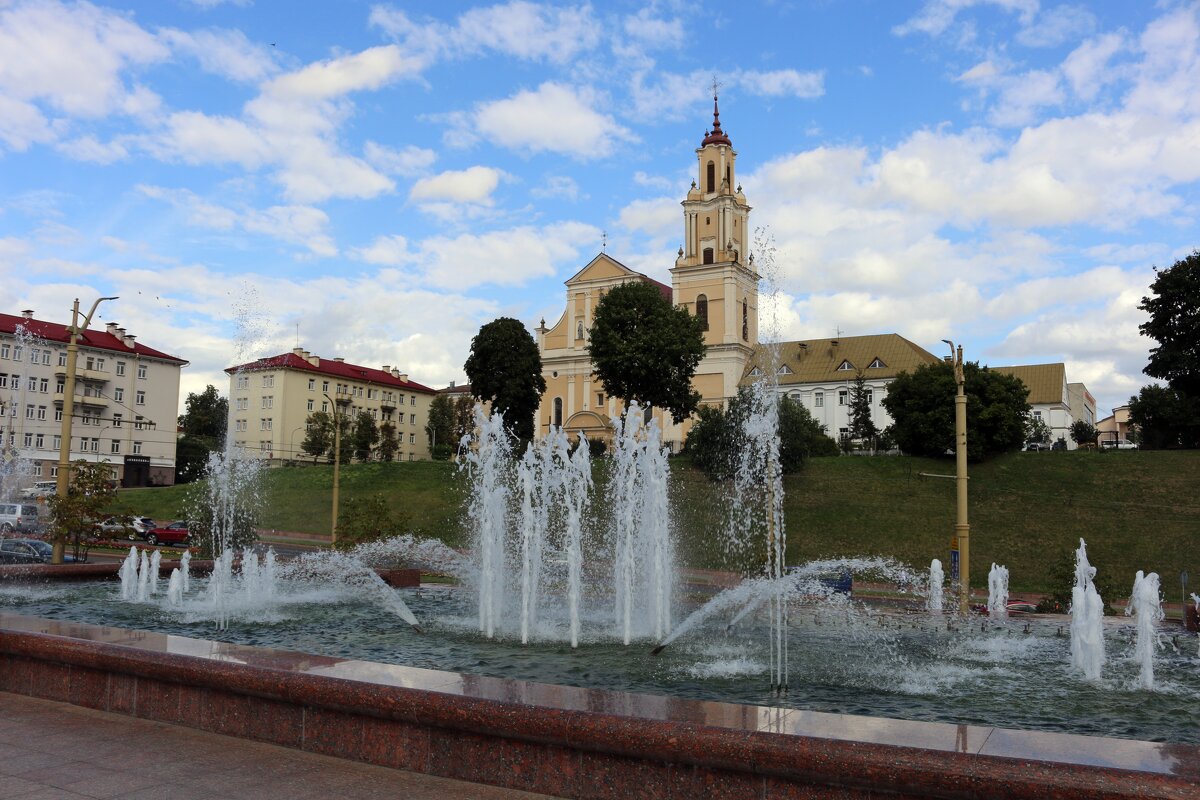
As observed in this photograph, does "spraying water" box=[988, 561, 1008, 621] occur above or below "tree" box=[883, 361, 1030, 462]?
below

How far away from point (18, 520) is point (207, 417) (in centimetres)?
6527

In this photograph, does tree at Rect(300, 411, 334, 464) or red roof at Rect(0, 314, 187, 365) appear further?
tree at Rect(300, 411, 334, 464)

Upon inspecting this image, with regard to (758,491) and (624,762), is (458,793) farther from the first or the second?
(758,491)

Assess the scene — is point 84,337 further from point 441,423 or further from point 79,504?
point 79,504

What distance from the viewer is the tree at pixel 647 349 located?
5703cm

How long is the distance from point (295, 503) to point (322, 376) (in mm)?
39062

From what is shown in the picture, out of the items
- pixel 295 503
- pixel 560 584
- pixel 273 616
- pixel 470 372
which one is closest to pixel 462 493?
pixel 295 503

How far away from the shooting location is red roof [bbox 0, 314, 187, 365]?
6619cm

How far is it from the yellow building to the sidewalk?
65627 millimetres

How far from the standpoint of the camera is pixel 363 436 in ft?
260

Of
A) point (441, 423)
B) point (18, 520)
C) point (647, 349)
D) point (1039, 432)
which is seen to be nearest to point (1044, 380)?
point (1039, 432)

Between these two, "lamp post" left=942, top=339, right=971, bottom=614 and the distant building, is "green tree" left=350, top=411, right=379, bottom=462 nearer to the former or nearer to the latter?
the distant building

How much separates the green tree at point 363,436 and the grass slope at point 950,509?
22159mm

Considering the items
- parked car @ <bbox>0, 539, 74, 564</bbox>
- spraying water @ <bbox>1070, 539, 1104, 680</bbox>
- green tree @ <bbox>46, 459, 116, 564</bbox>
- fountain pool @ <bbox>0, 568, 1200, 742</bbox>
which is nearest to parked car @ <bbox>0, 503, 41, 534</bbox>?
parked car @ <bbox>0, 539, 74, 564</bbox>
